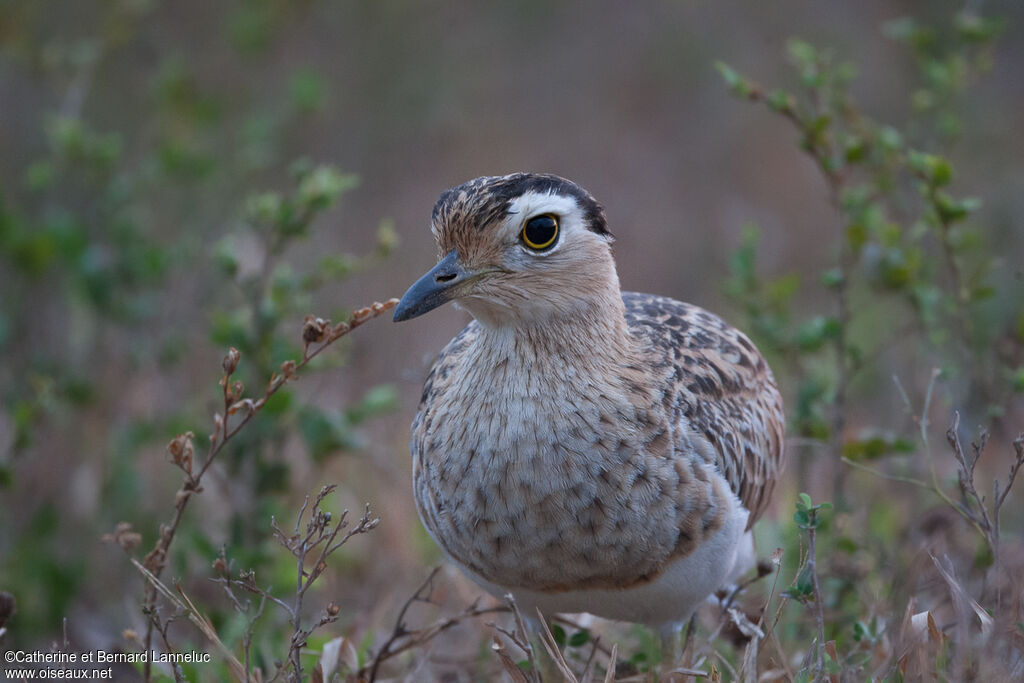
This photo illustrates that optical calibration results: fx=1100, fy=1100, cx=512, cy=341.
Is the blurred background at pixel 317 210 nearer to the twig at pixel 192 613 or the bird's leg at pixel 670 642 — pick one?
the twig at pixel 192 613

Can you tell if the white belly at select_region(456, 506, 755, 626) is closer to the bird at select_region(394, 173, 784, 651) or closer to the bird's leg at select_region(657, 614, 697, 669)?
the bird at select_region(394, 173, 784, 651)

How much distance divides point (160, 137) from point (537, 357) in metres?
4.41

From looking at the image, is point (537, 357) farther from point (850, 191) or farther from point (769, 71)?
point (769, 71)

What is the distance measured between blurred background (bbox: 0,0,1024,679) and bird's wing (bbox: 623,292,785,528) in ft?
2.77

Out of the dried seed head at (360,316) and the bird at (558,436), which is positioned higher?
the dried seed head at (360,316)

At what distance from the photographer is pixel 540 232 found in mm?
3744

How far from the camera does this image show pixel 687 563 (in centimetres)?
377

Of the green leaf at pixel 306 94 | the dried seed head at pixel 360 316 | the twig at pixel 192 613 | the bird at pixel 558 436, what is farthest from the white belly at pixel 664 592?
the green leaf at pixel 306 94

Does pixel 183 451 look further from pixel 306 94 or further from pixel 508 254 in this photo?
pixel 306 94

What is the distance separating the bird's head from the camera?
145 inches

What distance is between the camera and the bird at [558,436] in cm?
364

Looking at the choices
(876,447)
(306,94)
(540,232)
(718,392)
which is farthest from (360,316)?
(306,94)

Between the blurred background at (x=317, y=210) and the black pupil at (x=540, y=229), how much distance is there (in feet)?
4.47

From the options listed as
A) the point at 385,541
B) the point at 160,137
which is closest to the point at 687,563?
the point at 385,541
